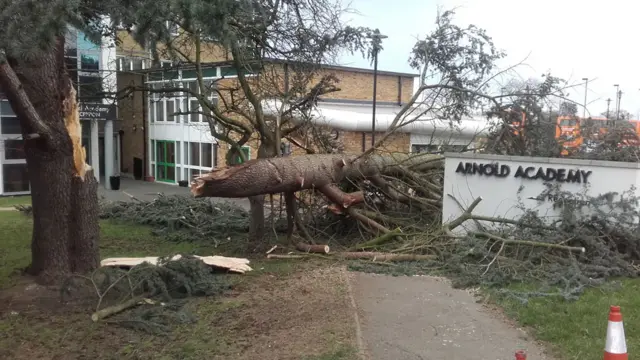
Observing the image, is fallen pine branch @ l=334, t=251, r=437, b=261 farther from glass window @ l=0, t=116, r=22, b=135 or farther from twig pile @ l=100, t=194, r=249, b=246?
glass window @ l=0, t=116, r=22, b=135

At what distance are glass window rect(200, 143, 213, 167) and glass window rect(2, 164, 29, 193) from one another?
7567mm

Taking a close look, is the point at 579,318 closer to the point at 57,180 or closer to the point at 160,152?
the point at 57,180

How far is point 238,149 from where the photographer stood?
9.67 metres

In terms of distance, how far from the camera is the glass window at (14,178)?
23.4 metres

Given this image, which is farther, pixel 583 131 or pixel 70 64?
pixel 70 64

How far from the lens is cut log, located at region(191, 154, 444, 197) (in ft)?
23.6

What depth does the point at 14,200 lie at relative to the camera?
69.9ft

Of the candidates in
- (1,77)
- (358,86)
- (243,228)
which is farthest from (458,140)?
(358,86)

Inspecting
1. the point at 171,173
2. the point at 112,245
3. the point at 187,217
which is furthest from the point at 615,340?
the point at 171,173

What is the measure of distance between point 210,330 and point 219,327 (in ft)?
0.37

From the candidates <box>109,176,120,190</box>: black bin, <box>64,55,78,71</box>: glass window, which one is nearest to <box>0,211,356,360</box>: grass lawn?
<box>64,55,78,71</box>: glass window

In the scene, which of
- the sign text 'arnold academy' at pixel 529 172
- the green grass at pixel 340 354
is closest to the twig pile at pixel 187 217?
the sign text 'arnold academy' at pixel 529 172

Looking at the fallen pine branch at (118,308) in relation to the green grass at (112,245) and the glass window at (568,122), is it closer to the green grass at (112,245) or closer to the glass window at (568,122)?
the green grass at (112,245)

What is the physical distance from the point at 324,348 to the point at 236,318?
1.25 m
